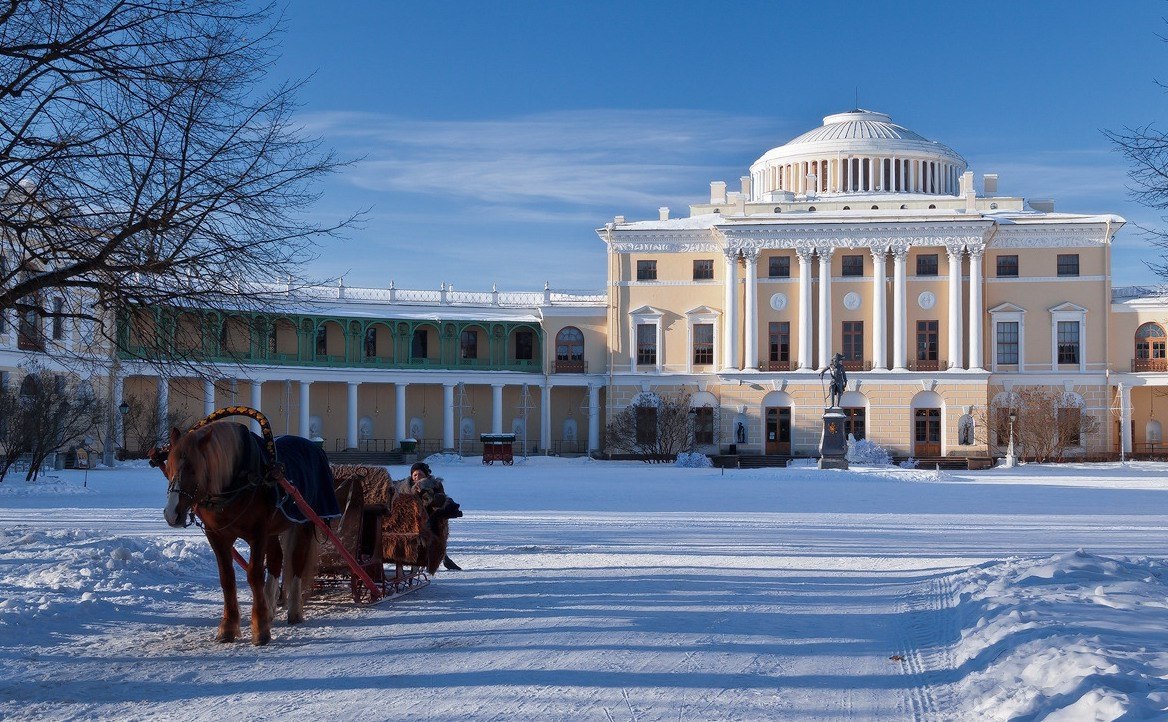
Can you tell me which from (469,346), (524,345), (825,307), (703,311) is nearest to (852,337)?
(825,307)

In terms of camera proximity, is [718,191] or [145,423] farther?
[718,191]

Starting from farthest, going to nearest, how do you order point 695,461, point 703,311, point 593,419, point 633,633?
1. point 593,419
2. point 703,311
3. point 695,461
4. point 633,633

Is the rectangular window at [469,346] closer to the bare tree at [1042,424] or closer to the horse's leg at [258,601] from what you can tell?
the bare tree at [1042,424]

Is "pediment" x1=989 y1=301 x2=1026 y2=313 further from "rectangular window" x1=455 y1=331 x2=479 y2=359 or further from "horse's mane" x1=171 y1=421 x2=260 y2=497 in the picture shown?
"horse's mane" x1=171 y1=421 x2=260 y2=497

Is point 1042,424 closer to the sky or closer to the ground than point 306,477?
closer to the sky

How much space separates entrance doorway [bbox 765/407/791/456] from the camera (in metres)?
58.5

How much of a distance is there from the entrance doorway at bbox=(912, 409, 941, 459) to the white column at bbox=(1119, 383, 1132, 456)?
26.0 ft

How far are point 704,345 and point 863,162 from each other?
15.1 metres

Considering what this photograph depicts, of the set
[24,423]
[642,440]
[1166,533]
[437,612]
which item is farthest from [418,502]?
[642,440]

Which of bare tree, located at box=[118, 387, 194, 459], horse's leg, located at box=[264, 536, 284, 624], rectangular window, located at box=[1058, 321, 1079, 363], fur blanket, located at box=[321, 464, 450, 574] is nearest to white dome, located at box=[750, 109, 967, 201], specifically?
rectangular window, located at box=[1058, 321, 1079, 363]

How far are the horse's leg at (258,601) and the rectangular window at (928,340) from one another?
174ft

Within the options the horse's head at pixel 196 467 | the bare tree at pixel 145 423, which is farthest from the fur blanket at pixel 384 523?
the bare tree at pixel 145 423

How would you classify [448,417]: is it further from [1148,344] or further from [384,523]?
[384,523]

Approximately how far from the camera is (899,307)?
5794cm
